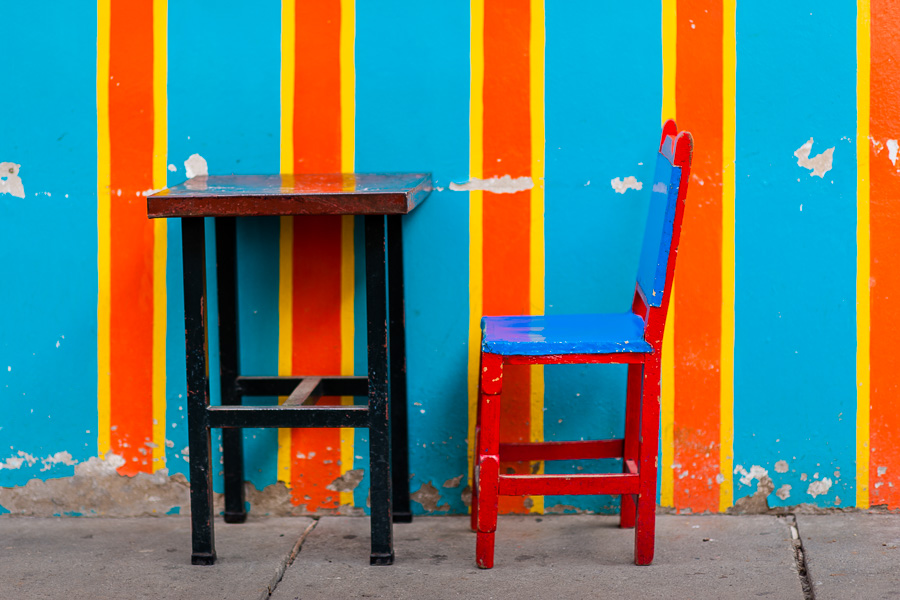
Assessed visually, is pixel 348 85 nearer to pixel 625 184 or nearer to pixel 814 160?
pixel 625 184

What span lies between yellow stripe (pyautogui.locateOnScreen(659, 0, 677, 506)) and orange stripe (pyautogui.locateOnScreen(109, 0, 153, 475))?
147 cm

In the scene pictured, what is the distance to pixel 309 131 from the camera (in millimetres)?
2555

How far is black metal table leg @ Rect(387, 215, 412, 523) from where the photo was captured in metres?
2.48

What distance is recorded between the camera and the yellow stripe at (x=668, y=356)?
2.48 metres

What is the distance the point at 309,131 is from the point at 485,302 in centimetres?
71

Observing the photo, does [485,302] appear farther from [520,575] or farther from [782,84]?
[782,84]

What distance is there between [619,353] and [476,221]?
636 mm

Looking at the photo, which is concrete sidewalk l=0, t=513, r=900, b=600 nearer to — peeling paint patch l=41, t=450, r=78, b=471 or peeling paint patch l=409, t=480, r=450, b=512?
peeling paint patch l=409, t=480, r=450, b=512

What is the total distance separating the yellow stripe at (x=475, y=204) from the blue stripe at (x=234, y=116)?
56cm

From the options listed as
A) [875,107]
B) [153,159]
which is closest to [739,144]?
[875,107]

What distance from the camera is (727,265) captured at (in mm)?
2535

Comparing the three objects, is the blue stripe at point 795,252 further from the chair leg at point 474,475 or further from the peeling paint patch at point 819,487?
the chair leg at point 474,475

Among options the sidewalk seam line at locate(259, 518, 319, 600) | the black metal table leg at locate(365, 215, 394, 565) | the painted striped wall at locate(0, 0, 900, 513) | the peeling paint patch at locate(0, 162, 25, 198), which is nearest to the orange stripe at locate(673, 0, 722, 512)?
the painted striped wall at locate(0, 0, 900, 513)

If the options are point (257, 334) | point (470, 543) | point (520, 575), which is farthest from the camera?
point (257, 334)
